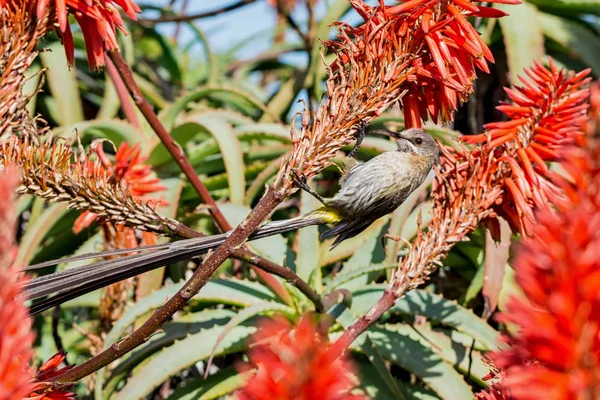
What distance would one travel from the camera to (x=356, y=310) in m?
2.11

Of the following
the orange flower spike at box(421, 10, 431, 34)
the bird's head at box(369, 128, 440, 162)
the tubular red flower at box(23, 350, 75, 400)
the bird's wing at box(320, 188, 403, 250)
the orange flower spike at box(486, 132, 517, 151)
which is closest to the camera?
the tubular red flower at box(23, 350, 75, 400)

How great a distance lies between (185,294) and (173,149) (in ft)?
2.18

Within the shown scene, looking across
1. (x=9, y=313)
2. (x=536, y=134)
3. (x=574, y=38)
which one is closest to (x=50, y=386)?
(x=9, y=313)

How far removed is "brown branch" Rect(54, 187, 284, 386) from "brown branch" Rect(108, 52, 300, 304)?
0.52m

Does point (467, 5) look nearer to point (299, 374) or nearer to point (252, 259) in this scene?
point (252, 259)

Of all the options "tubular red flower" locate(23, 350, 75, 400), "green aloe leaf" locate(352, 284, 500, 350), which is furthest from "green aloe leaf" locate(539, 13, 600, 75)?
"tubular red flower" locate(23, 350, 75, 400)

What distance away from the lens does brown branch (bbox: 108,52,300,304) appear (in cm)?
160

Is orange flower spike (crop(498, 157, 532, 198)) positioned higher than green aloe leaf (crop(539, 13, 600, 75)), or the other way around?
green aloe leaf (crop(539, 13, 600, 75))

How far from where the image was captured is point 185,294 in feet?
3.78

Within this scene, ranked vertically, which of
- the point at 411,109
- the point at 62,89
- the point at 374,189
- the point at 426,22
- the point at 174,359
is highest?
the point at 62,89

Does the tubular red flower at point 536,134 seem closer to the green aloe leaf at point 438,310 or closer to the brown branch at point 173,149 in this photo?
the green aloe leaf at point 438,310

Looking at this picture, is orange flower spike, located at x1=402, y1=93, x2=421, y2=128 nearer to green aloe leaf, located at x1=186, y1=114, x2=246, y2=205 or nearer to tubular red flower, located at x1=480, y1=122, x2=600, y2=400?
tubular red flower, located at x1=480, y1=122, x2=600, y2=400

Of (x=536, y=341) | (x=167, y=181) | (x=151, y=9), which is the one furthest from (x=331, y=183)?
(x=536, y=341)

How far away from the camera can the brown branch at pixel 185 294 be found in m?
1.14
